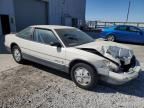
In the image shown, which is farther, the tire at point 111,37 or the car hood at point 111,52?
the tire at point 111,37

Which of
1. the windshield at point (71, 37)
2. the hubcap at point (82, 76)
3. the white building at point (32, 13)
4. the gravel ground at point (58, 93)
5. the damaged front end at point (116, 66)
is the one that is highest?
the white building at point (32, 13)

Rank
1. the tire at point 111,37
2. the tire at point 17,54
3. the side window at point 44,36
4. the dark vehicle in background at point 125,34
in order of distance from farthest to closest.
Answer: the tire at point 111,37, the dark vehicle in background at point 125,34, the tire at point 17,54, the side window at point 44,36

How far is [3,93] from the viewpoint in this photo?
3.71 meters

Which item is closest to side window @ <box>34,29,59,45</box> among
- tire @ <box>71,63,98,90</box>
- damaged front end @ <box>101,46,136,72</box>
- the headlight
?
tire @ <box>71,63,98,90</box>

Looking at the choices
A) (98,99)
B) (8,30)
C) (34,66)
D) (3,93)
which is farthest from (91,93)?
(8,30)

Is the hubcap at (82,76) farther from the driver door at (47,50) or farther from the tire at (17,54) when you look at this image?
the tire at (17,54)

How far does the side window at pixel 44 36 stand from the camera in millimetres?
4527

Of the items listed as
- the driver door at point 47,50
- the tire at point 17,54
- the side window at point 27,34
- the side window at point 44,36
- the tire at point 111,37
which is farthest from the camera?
the tire at point 111,37

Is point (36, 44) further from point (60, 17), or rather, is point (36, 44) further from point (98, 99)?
point (60, 17)

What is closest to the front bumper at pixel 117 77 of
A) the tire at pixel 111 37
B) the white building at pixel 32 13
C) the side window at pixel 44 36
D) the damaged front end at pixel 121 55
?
the damaged front end at pixel 121 55

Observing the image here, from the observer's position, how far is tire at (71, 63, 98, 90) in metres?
3.75

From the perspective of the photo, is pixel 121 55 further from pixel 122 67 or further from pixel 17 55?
pixel 17 55

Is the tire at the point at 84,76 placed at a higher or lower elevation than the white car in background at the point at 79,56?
lower

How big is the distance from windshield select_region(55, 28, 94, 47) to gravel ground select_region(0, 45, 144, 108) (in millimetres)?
1054
